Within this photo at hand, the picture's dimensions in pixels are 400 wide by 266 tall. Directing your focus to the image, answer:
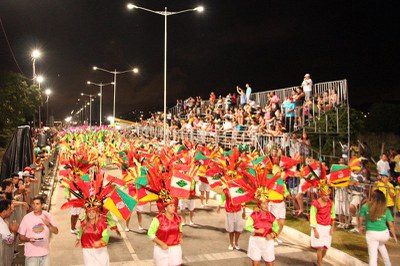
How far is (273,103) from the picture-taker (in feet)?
67.8

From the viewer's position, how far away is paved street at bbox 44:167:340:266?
8875mm

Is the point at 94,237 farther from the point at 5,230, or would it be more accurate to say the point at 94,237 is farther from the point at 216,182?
the point at 216,182

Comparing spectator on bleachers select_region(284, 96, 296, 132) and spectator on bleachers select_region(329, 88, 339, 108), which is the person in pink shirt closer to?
spectator on bleachers select_region(329, 88, 339, 108)

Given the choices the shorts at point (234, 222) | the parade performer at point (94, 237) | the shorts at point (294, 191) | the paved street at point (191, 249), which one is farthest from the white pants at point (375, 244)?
the shorts at point (294, 191)

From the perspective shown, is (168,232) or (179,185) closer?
(168,232)

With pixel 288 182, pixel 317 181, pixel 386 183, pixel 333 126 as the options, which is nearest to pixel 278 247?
pixel 317 181

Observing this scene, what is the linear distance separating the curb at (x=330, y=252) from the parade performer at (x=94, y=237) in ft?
15.8

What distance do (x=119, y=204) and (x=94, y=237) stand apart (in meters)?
0.66

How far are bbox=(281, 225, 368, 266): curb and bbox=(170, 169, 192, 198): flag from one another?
3.70m

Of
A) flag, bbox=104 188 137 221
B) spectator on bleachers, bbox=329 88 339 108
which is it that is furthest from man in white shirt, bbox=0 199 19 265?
spectator on bleachers, bbox=329 88 339 108

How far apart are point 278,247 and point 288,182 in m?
3.72

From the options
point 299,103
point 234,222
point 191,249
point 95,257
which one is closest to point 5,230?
point 95,257

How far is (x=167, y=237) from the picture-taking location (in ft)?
21.9

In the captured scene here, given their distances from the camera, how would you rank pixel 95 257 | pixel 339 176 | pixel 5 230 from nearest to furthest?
pixel 5 230
pixel 95 257
pixel 339 176
